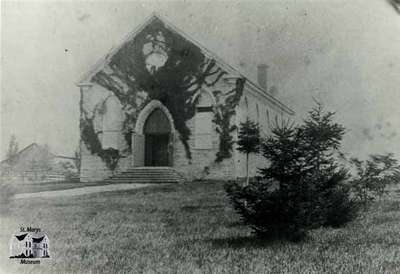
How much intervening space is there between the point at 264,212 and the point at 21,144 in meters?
5.69

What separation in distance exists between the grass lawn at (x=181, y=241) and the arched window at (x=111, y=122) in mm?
5543

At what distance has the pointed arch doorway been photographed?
16.2 meters

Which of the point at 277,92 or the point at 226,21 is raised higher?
the point at 226,21

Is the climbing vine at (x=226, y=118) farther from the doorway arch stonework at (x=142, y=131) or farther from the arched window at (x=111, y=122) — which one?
the arched window at (x=111, y=122)

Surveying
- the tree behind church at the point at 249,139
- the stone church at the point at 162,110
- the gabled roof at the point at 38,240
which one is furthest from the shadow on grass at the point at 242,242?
the stone church at the point at 162,110

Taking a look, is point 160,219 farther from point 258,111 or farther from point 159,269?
point 258,111

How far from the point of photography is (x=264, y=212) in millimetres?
6824

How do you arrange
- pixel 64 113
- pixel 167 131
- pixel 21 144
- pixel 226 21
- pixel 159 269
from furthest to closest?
pixel 167 131 → pixel 64 113 → pixel 21 144 → pixel 226 21 → pixel 159 269

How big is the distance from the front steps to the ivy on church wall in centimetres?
83

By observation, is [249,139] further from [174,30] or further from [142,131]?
[142,131]

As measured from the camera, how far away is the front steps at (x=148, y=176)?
13914 millimetres

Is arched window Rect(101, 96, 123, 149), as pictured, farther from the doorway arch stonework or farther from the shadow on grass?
the shadow on grass

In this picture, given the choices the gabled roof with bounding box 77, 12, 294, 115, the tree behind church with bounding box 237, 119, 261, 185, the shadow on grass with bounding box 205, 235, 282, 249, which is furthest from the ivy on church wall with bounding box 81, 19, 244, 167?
the shadow on grass with bounding box 205, 235, 282, 249

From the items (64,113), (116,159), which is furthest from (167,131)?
(64,113)
